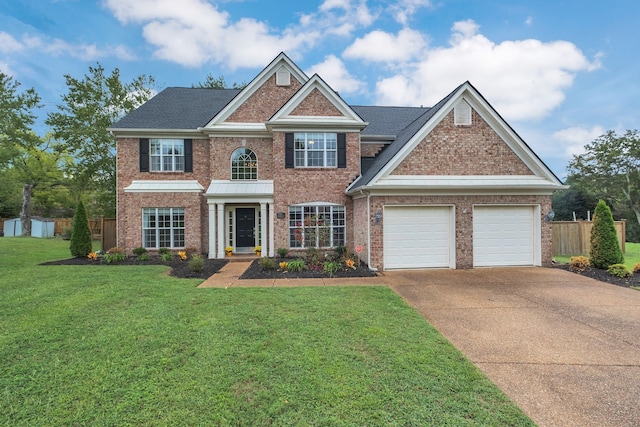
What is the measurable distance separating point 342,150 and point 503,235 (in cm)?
703

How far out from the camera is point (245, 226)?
45.8ft

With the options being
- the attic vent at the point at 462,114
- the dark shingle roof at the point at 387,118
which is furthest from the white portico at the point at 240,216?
the attic vent at the point at 462,114

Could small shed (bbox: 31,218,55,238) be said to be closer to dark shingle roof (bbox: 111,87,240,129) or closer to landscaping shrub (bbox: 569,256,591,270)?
dark shingle roof (bbox: 111,87,240,129)

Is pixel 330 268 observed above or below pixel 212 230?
below

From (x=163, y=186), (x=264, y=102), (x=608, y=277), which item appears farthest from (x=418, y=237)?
(x=163, y=186)

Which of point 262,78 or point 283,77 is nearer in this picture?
point 262,78

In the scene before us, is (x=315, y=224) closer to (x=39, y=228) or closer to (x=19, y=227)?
(x=39, y=228)

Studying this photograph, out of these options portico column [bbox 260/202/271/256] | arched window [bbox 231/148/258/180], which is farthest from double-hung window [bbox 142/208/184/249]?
portico column [bbox 260/202/271/256]

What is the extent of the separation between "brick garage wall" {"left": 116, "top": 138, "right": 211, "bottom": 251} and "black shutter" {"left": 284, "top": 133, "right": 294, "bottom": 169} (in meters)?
4.11

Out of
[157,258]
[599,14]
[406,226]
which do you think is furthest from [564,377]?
[599,14]

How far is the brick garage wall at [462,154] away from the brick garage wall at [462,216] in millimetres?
944

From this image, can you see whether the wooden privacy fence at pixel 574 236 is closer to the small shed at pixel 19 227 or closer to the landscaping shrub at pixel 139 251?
the landscaping shrub at pixel 139 251

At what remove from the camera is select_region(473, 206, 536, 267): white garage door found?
10219 mm

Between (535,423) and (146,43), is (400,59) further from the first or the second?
(535,423)
